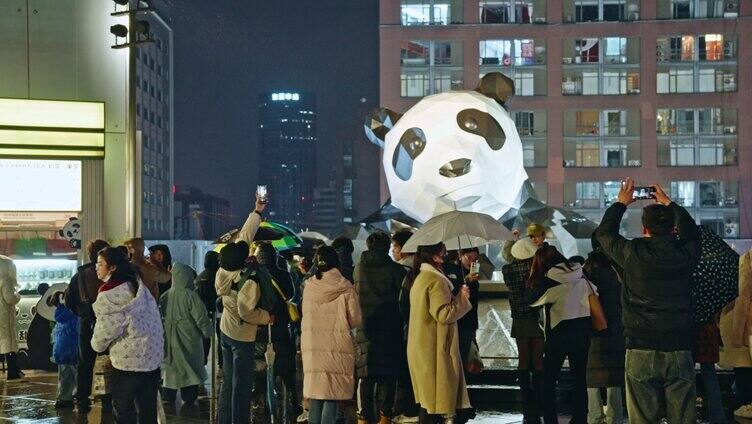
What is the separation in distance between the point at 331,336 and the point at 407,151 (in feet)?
45.5

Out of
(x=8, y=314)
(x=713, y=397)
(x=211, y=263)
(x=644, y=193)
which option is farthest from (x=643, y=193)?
(x=8, y=314)

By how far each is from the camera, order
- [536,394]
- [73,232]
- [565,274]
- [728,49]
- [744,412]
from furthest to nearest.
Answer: [728,49], [73,232], [744,412], [536,394], [565,274]

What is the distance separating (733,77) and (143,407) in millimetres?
67859

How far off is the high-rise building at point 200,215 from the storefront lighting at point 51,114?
340 feet

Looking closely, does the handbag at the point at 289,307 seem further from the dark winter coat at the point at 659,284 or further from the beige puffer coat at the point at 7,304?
the beige puffer coat at the point at 7,304

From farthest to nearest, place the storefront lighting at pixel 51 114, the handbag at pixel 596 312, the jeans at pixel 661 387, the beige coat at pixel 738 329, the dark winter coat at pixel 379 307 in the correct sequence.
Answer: the storefront lighting at pixel 51 114 < the beige coat at pixel 738 329 < the dark winter coat at pixel 379 307 < the handbag at pixel 596 312 < the jeans at pixel 661 387

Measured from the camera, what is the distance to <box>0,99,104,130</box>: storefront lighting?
18.0m

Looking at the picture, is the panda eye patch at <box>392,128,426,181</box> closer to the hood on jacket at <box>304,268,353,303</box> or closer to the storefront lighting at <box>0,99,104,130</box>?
the storefront lighting at <box>0,99,104,130</box>

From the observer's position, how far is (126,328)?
809cm

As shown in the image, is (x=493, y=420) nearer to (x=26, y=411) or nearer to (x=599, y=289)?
(x=599, y=289)

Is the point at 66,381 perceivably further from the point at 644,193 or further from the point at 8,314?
the point at 644,193

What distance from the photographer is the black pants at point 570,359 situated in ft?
31.7

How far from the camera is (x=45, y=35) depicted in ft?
59.7

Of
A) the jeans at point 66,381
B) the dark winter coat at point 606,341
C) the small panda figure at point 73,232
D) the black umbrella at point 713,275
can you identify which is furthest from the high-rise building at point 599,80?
the black umbrella at point 713,275
